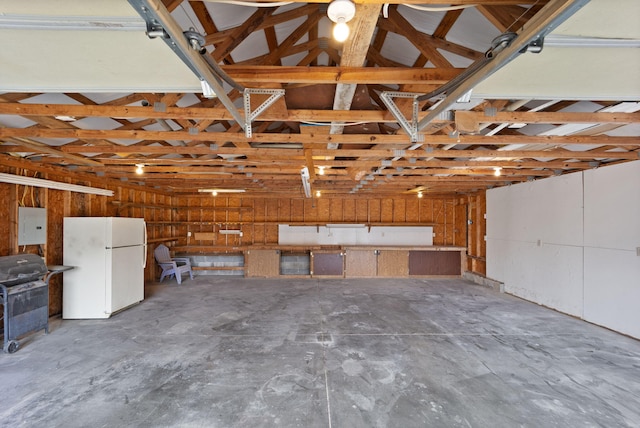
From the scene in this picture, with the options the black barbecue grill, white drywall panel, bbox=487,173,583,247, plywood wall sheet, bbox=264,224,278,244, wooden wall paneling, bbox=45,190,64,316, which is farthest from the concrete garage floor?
plywood wall sheet, bbox=264,224,278,244

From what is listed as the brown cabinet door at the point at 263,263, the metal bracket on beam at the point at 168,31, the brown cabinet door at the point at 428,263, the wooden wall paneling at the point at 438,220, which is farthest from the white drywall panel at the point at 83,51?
the wooden wall paneling at the point at 438,220

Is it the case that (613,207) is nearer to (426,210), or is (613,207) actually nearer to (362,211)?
(426,210)

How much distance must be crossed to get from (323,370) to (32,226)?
188 inches

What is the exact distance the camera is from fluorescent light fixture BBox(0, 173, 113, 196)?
3795 millimetres

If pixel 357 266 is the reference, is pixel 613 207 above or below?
above

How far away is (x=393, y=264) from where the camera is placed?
26.4 ft

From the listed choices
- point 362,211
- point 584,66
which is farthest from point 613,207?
point 362,211

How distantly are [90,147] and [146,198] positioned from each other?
4.05 m

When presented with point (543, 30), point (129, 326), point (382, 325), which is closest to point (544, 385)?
point (382, 325)

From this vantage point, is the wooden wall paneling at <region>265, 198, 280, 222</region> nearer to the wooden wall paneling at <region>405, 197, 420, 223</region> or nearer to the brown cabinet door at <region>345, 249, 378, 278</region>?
the brown cabinet door at <region>345, 249, 378, 278</region>

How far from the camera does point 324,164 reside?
14.3 ft

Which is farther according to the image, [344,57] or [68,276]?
[68,276]

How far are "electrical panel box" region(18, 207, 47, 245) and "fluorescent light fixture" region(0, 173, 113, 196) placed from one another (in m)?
0.39

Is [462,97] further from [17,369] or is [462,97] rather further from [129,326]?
[129,326]
